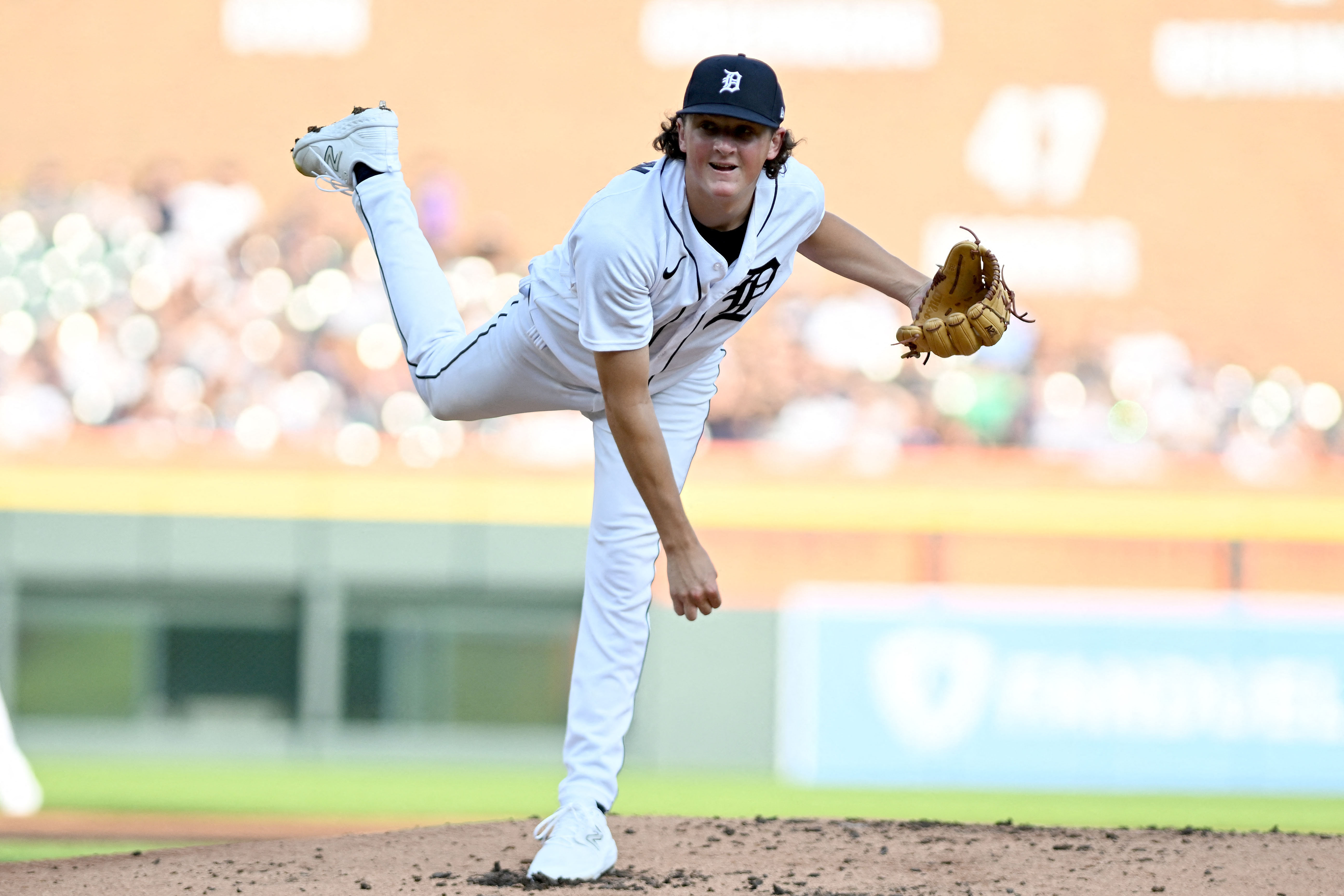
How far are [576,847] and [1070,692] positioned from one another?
5.85 metres

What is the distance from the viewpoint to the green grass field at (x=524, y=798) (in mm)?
7562

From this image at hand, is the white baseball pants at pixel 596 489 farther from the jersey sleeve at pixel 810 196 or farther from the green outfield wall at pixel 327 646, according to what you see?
the green outfield wall at pixel 327 646

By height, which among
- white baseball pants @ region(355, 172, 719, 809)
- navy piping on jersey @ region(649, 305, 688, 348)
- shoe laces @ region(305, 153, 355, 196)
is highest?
shoe laces @ region(305, 153, 355, 196)

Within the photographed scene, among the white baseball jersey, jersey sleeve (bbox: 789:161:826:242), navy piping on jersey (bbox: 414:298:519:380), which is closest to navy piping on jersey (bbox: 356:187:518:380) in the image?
navy piping on jersey (bbox: 414:298:519:380)

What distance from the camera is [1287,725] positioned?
834cm

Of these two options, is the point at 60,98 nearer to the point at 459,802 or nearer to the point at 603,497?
the point at 459,802

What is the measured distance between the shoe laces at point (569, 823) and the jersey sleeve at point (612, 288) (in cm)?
100

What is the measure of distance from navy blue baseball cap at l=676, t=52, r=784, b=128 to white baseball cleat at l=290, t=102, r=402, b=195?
134 centimetres

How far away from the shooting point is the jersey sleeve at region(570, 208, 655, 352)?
109 inches

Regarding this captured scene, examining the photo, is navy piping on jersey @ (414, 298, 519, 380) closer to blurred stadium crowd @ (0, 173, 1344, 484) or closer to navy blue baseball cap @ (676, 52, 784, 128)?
navy blue baseball cap @ (676, 52, 784, 128)

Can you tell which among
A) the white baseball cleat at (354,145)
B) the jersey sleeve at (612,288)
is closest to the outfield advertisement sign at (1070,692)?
the white baseball cleat at (354,145)

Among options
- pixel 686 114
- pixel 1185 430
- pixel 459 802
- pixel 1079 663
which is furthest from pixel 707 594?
pixel 1185 430

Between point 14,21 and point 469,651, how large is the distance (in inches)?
244

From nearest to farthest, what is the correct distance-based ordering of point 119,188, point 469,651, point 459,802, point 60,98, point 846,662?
point 459,802
point 846,662
point 469,651
point 119,188
point 60,98
